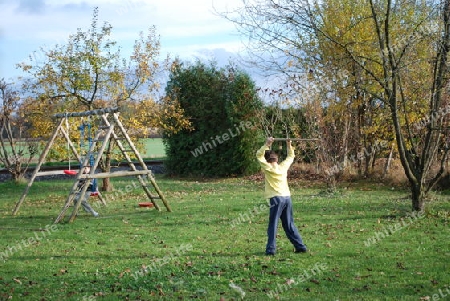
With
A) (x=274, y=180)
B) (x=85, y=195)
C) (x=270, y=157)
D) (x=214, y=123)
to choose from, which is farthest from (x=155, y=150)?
(x=274, y=180)

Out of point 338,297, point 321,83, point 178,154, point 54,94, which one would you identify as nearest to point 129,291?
point 338,297

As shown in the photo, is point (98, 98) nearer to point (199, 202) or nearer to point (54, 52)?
point (54, 52)

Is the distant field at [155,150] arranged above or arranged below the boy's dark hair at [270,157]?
below

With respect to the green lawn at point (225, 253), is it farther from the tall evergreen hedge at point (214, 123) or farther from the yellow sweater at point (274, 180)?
the tall evergreen hedge at point (214, 123)

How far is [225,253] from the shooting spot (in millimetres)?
9266

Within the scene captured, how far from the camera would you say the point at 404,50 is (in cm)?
1123

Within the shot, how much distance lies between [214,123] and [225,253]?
52.7 ft

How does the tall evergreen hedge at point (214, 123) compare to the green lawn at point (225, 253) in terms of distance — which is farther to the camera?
the tall evergreen hedge at point (214, 123)

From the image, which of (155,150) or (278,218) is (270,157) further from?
(155,150)

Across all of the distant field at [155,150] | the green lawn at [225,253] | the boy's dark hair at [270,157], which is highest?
the boy's dark hair at [270,157]

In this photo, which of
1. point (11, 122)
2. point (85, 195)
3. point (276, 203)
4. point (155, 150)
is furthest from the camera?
point (155, 150)

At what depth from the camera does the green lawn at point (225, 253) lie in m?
7.23

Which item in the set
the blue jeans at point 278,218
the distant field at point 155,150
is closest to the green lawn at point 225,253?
the blue jeans at point 278,218

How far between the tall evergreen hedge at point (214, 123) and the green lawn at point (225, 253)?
8717 millimetres
